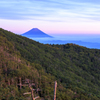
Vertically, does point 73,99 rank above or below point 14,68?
below

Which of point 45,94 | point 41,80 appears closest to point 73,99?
point 45,94

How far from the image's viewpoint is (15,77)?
12898 mm

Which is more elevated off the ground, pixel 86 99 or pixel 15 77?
pixel 15 77

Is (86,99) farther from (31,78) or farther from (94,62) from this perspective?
(94,62)

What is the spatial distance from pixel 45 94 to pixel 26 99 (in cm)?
264

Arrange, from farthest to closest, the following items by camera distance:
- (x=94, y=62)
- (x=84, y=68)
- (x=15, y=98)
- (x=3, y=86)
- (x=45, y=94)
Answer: (x=94, y=62) → (x=84, y=68) → (x=45, y=94) → (x=3, y=86) → (x=15, y=98)

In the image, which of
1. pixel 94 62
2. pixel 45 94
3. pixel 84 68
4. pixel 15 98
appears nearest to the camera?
pixel 15 98

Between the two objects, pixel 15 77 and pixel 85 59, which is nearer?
pixel 15 77

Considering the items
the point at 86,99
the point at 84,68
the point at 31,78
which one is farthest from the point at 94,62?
the point at 31,78

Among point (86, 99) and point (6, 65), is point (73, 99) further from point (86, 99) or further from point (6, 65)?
point (6, 65)

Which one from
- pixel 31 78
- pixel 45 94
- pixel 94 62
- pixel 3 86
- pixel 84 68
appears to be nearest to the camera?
pixel 3 86

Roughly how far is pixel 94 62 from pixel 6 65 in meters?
29.4

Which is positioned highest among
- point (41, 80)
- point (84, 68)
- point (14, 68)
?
point (14, 68)

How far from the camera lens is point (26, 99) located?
33.2 feet
